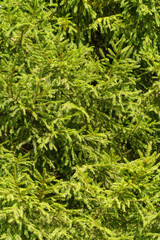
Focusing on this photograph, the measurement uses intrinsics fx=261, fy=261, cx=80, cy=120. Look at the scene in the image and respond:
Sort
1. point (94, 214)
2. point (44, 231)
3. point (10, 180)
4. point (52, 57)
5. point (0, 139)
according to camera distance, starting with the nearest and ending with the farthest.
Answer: point (10, 180) < point (44, 231) < point (52, 57) < point (94, 214) < point (0, 139)

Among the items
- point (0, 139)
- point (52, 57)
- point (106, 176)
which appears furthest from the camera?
point (0, 139)

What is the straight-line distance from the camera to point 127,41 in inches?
157

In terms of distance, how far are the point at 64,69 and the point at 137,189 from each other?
5.17 ft

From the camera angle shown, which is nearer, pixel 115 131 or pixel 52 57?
pixel 52 57

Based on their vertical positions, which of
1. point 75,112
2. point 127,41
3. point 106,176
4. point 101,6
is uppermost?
point 101,6

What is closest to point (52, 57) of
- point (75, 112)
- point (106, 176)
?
point (75, 112)

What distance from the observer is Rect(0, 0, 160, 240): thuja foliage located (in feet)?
8.84

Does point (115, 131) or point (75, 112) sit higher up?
point (75, 112)

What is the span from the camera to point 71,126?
355cm

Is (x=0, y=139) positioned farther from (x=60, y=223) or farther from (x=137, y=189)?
(x=137, y=189)

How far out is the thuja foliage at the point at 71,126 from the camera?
2693 millimetres

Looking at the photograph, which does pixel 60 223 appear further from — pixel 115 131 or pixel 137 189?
pixel 115 131

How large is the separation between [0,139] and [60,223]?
1552mm

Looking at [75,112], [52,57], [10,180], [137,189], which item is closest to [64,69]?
[52,57]
